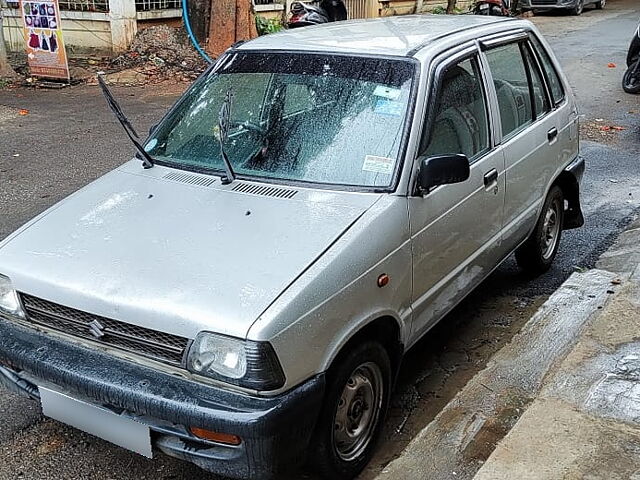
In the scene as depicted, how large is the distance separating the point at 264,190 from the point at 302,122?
48 centimetres

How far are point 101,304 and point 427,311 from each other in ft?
5.39

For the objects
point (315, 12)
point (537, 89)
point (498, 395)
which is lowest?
point (498, 395)

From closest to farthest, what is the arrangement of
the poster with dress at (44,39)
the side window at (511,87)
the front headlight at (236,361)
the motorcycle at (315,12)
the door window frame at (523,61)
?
the front headlight at (236,361)
the door window frame at (523,61)
the side window at (511,87)
the poster with dress at (44,39)
the motorcycle at (315,12)

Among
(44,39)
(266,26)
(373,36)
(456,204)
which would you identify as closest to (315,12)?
(266,26)

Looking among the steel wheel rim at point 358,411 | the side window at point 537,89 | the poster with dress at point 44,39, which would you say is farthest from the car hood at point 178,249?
the poster with dress at point 44,39

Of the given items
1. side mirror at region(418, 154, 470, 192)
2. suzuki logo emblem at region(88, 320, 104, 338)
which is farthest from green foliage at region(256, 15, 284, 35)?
suzuki logo emblem at region(88, 320, 104, 338)

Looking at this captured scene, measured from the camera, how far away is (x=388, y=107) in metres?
3.77

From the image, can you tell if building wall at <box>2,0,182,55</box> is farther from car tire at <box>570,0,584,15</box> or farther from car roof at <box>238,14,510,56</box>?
car tire at <box>570,0,584,15</box>

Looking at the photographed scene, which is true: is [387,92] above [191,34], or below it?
above

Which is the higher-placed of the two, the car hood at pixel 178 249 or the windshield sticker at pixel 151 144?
the windshield sticker at pixel 151 144

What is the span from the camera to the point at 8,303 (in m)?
3.23

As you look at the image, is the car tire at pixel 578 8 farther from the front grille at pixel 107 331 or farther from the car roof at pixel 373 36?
the front grille at pixel 107 331

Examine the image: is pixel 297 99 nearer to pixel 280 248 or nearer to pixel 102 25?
pixel 280 248

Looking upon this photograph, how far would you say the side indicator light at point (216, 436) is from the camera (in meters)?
2.76
